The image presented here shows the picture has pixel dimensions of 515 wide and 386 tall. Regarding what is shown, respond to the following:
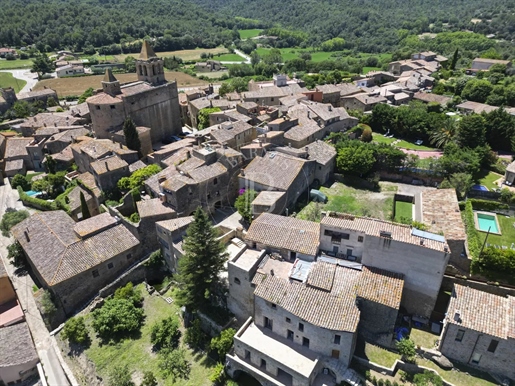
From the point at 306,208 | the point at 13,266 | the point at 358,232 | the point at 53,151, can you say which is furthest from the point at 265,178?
the point at 53,151

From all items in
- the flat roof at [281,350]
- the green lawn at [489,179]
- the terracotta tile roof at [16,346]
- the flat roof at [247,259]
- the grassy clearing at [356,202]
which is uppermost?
the flat roof at [247,259]

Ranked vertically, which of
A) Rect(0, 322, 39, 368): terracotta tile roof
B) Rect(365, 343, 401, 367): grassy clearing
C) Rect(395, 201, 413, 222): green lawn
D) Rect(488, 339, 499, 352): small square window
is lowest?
Rect(0, 322, 39, 368): terracotta tile roof

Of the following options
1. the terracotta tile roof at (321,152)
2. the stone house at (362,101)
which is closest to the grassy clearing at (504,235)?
the terracotta tile roof at (321,152)

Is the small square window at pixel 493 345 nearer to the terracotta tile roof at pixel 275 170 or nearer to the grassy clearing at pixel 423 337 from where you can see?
the grassy clearing at pixel 423 337

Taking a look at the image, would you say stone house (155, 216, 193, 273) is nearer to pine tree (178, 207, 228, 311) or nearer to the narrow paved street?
pine tree (178, 207, 228, 311)

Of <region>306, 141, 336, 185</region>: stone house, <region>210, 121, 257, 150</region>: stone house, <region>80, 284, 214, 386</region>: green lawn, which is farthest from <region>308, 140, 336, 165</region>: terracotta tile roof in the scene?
<region>80, 284, 214, 386</region>: green lawn

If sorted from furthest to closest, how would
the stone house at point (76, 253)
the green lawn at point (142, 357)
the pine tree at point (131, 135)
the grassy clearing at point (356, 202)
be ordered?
the pine tree at point (131, 135), the grassy clearing at point (356, 202), the stone house at point (76, 253), the green lawn at point (142, 357)

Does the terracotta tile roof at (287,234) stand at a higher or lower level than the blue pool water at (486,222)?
higher
